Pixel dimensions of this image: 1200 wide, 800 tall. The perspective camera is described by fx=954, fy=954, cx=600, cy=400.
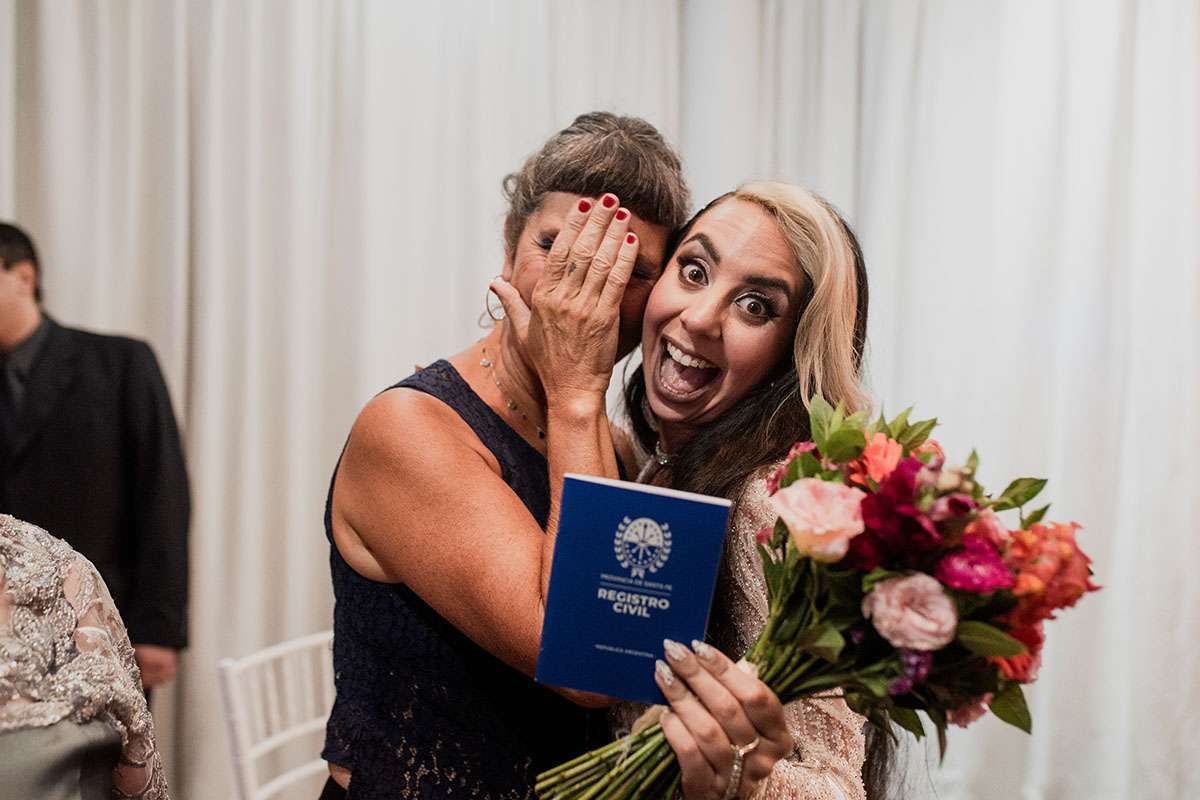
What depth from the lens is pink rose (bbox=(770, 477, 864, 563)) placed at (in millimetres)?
901

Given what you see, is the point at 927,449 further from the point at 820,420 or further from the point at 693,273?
the point at 693,273

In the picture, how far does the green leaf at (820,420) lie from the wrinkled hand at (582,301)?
0.37 m

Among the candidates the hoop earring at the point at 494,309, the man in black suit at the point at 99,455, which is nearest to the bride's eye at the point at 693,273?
the hoop earring at the point at 494,309

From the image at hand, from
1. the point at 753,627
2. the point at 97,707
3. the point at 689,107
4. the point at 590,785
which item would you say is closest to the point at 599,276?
the point at 753,627

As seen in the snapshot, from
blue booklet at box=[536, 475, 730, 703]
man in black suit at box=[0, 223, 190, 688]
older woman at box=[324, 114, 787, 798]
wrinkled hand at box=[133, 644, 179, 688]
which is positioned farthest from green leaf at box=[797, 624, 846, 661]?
wrinkled hand at box=[133, 644, 179, 688]

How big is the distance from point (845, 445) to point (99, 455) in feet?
6.73

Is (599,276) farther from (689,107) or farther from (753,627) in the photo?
(689,107)

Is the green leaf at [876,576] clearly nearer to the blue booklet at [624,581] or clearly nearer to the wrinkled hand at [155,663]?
the blue booklet at [624,581]

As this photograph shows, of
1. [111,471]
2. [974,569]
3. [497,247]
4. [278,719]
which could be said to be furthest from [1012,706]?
[497,247]

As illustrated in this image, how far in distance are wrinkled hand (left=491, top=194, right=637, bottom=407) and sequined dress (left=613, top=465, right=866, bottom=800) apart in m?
0.28

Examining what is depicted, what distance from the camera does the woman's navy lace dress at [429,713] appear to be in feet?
4.55

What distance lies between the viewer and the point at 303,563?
9.68 ft

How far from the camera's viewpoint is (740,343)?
1496 millimetres

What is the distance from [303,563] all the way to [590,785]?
207 centimetres
